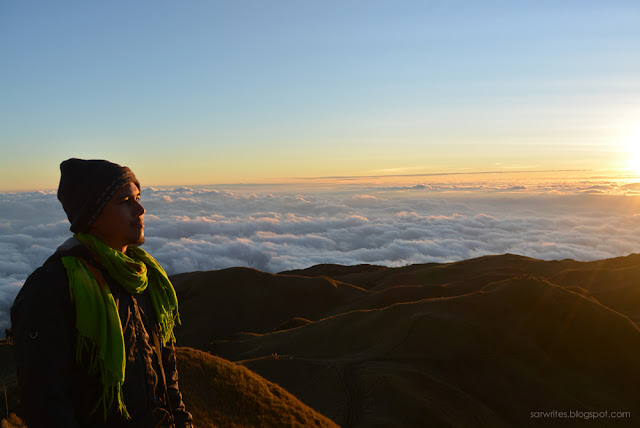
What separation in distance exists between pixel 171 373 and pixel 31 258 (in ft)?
639

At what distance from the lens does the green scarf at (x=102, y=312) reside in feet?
9.21

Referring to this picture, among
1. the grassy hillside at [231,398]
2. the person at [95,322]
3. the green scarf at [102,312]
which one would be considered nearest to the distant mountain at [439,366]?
the grassy hillside at [231,398]

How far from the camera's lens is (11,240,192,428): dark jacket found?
2615 mm

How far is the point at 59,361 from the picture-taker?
105 inches

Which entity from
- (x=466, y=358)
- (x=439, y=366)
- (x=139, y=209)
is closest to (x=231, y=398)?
(x=139, y=209)

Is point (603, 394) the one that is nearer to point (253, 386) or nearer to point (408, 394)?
point (408, 394)

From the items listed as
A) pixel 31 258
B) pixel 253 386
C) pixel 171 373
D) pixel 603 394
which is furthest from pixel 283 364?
pixel 31 258

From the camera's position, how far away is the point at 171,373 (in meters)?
3.76

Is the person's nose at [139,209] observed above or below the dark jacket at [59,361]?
above

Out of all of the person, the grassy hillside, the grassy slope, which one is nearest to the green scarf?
the person

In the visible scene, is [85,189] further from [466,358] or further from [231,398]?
[466,358]

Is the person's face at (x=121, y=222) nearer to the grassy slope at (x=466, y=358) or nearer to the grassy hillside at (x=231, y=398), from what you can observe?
the grassy hillside at (x=231, y=398)

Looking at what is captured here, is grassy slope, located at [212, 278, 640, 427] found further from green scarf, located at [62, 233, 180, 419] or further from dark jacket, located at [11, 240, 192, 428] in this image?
green scarf, located at [62, 233, 180, 419]

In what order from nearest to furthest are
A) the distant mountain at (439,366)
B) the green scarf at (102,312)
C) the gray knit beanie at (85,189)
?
the green scarf at (102,312) < the gray knit beanie at (85,189) < the distant mountain at (439,366)
